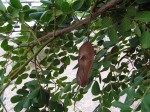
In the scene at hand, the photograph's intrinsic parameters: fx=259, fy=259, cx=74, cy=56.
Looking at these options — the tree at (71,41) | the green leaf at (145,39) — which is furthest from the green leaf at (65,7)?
the green leaf at (145,39)

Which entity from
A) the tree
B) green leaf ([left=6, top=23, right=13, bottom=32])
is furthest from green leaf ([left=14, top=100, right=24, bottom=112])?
green leaf ([left=6, top=23, right=13, bottom=32])

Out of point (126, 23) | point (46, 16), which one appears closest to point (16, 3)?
point (46, 16)

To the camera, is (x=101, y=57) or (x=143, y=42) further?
(x=101, y=57)

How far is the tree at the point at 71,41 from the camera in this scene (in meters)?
0.35

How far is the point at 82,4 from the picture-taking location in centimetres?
35

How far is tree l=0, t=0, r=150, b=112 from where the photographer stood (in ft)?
1.16

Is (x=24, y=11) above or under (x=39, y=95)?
above

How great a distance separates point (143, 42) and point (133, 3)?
7cm

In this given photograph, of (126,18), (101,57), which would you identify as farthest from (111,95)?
(126,18)

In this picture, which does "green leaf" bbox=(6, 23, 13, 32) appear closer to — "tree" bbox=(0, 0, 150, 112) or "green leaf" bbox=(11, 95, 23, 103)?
"tree" bbox=(0, 0, 150, 112)

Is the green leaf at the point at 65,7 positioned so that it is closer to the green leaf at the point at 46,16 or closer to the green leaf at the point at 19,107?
the green leaf at the point at 46,16

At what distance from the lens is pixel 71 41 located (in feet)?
1.79

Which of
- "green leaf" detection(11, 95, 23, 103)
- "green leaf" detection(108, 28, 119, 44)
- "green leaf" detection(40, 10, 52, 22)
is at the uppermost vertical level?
"green leaf" detection(40, 10, 52, 22)

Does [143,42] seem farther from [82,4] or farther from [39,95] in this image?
[39,95]
